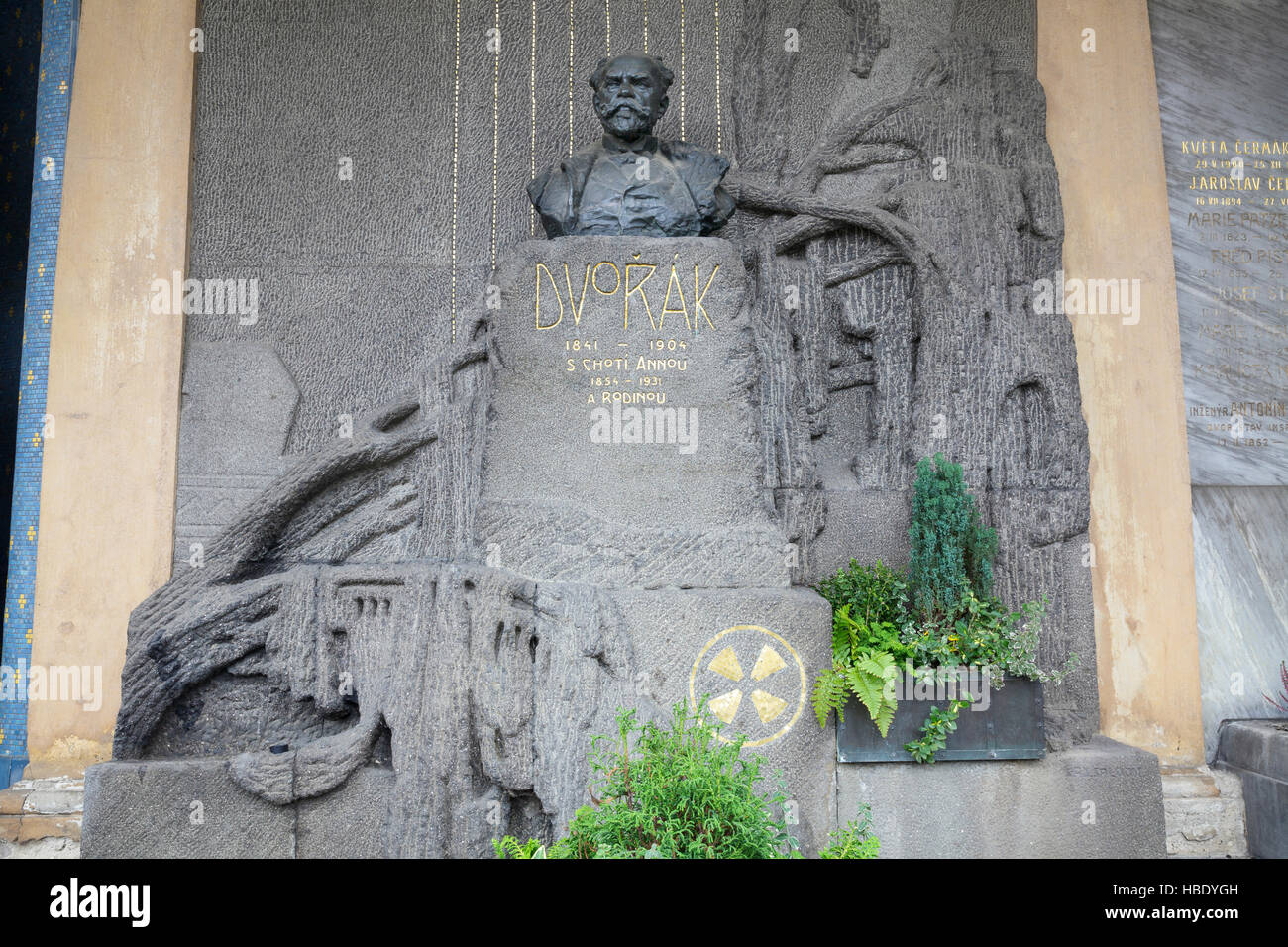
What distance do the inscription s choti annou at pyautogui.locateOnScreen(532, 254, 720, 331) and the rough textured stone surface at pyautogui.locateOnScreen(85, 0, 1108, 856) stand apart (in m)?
0.04

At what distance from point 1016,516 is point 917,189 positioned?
6.41 ft

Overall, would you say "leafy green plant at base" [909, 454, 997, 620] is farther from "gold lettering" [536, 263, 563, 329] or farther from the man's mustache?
the man's mustache

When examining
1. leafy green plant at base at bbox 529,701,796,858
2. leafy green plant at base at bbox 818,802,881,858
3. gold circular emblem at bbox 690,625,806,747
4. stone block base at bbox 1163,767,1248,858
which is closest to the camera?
leafy green plant at base at bbox 529,701,796,858

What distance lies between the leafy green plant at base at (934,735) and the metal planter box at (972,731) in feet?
0.11

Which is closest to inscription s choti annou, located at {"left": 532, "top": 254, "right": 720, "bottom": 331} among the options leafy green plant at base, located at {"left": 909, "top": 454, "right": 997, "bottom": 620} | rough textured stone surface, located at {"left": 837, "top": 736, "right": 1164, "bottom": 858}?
leafy green plant at base, located at {"left": 909, "top": 454, "right": 997, "bottom": 620}

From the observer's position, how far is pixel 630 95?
5359mm

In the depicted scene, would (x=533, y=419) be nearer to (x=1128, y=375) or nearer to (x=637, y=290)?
(x=637, y=290)

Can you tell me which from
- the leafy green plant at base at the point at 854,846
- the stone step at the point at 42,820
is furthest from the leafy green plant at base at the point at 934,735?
the stone step at the point at 42,820

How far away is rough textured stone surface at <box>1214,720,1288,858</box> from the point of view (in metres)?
5.48

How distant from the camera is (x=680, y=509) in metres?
4.74

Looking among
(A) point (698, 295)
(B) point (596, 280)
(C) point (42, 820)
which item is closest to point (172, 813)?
(C) point (42, 820)
